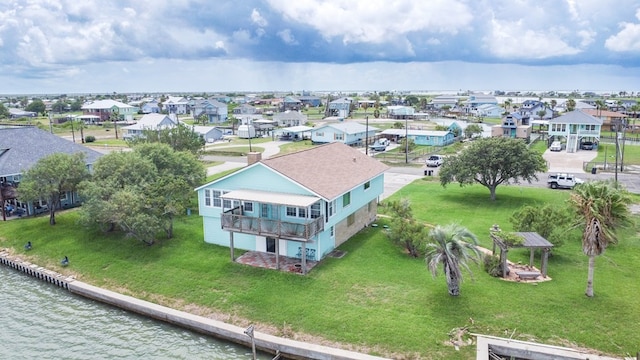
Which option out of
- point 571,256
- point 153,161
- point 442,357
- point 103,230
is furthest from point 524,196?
point 103,230

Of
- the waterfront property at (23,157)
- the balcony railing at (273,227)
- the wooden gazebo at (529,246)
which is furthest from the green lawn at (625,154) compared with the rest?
the waterfront property at (23,157)

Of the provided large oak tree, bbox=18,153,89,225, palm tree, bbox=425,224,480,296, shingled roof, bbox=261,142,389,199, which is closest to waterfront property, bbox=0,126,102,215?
large oak tree, bbox=18,153,89,225

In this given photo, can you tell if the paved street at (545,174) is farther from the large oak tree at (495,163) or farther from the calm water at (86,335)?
the calm water at (86,335)

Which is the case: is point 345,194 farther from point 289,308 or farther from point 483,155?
point 483,155

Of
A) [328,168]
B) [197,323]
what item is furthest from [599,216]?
[197,323]

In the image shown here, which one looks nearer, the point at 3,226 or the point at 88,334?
the point at 88,334

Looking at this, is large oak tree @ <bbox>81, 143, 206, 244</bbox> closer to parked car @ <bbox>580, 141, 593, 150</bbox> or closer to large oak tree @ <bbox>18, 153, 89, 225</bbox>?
large oak tree @ <bbox>18, 153, 89, 225</bbox>
